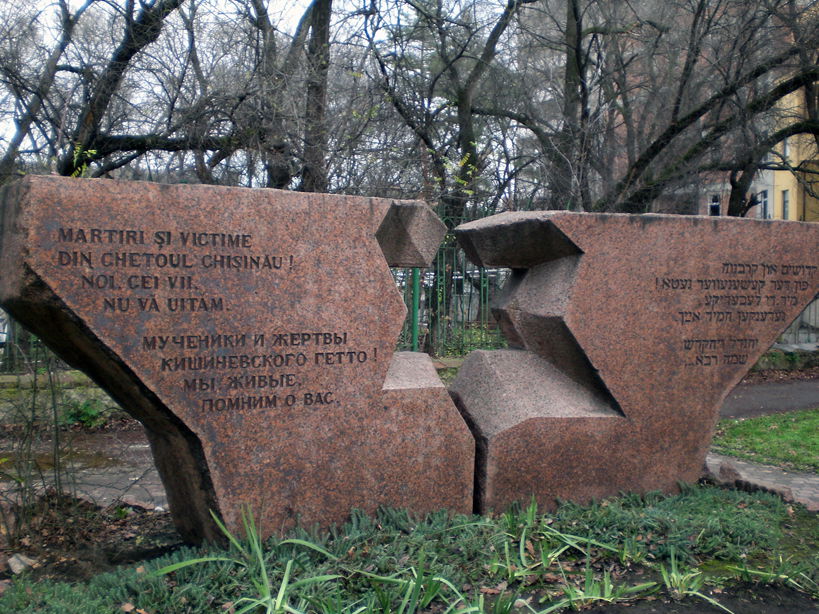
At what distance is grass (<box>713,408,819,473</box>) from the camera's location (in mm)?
6152

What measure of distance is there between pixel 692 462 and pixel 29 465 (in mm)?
3728

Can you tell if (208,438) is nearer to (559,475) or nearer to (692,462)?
(559,475)

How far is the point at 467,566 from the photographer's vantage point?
3148 mm

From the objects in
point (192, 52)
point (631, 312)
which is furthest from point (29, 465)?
point (192, 52)

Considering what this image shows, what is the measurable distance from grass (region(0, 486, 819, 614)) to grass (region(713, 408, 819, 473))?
8.09 feet

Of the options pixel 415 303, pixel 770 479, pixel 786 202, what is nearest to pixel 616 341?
pixel 770 479

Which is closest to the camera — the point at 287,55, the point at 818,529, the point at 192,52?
the point at 818,529

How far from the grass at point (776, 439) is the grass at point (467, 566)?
247 centimetres

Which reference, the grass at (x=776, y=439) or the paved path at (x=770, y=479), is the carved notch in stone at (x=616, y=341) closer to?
the paved path at (x=770, y=479)

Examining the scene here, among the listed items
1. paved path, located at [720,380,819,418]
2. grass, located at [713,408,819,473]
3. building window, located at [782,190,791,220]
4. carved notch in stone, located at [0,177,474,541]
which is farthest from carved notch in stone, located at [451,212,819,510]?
building window, located at [782,190,791,220]

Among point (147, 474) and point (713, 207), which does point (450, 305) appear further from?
point (713, 207)

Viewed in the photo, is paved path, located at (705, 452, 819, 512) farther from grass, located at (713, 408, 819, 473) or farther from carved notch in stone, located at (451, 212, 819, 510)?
carved notch in stone, located at (451, 212, 819, 510)

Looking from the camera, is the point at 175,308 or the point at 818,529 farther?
the point at 818,529

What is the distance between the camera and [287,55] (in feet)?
27.1
